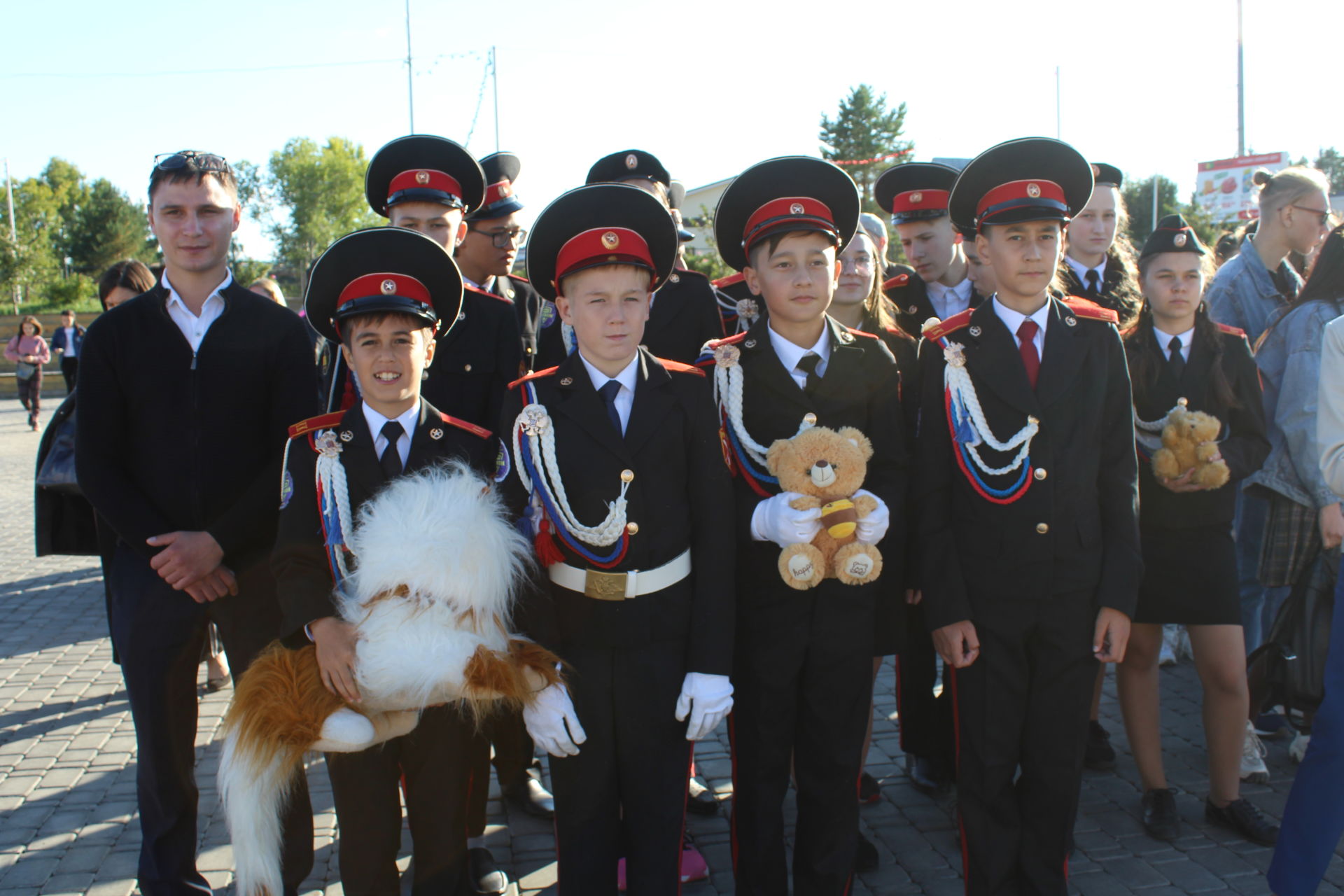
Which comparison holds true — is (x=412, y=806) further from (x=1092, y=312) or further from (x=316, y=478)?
(x=1092, y=312)

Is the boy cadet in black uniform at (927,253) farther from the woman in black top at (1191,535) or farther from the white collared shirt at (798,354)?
the white collared shirt at (798,354)

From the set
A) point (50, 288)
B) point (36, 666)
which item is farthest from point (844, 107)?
point (36, 666)

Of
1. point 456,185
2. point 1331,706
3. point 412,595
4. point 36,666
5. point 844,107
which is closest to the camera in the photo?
point 412,595

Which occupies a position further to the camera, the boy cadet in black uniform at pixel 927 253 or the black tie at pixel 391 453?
the boy cadet in black uniform at pixel 927 253

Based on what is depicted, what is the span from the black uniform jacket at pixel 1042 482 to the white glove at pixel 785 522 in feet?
1.73

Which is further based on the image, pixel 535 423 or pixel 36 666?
pixel 36 666

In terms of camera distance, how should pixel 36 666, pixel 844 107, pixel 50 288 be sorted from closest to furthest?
pixel 36 666 < pixel 50 288 < pixel 844 107

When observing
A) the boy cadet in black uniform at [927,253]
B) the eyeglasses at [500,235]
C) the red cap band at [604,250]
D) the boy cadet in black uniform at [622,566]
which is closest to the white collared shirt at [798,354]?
the boy cadet in black uniform at [622,566]

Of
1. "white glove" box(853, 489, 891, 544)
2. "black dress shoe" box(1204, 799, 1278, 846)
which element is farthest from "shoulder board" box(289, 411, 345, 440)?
"black dress shoe" box(1204, 799, 1278, 846)

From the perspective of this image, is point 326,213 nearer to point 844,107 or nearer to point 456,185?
point 844,107

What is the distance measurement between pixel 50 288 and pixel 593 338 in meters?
55.0

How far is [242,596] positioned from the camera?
9.98ft

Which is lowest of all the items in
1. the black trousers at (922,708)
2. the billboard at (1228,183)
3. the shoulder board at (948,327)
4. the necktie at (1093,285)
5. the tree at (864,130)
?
the black trousers at (922,708)

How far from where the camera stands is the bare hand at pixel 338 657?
2328mm
